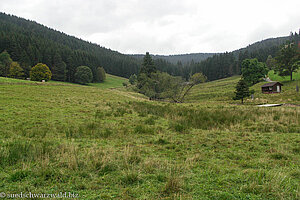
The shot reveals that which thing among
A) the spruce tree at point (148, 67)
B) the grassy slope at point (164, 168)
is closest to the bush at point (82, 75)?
the spruce tree at point (148, 67)

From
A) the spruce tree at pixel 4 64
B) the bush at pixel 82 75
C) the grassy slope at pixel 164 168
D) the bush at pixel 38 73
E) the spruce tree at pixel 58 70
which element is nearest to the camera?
the grassy slope at pixel 164 168

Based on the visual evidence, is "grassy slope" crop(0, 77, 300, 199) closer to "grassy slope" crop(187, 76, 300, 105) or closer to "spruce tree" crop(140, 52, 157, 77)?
"grassy slope" crop(187, 76, 300, 105)

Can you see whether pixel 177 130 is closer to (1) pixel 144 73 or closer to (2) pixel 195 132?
(2) pixel 195 132

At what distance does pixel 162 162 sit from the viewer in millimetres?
4551

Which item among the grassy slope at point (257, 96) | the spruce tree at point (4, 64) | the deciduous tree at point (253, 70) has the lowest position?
the grassy slope at point (257, 96)

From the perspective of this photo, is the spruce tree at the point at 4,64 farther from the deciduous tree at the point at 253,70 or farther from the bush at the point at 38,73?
the deciduous tree at the point at 253,70

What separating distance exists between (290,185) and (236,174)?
3.21 feet

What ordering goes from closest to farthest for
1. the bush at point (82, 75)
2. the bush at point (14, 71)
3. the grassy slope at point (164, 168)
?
1. the grassy slope at point (164, 168)
2. the bush at point (14, 71)
3. the bush at point (82, 75)

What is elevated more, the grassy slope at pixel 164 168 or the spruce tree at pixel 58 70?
the spruce tree at pixel 58 70

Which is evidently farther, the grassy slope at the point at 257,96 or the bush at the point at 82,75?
the bush at the point at 82,75

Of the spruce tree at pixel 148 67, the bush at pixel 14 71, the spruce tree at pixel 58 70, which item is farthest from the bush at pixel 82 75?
the spruce tree at pixel 148 67

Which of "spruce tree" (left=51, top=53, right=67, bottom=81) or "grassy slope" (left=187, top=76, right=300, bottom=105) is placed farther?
"spruce tree" (left=51, top=53, right=67, bottom=81)

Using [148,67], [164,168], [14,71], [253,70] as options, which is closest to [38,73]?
[14,71]

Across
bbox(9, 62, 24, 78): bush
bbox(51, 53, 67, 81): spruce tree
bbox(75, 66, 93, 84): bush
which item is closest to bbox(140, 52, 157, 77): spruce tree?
bbox(75, 66, 93, 84): bush
